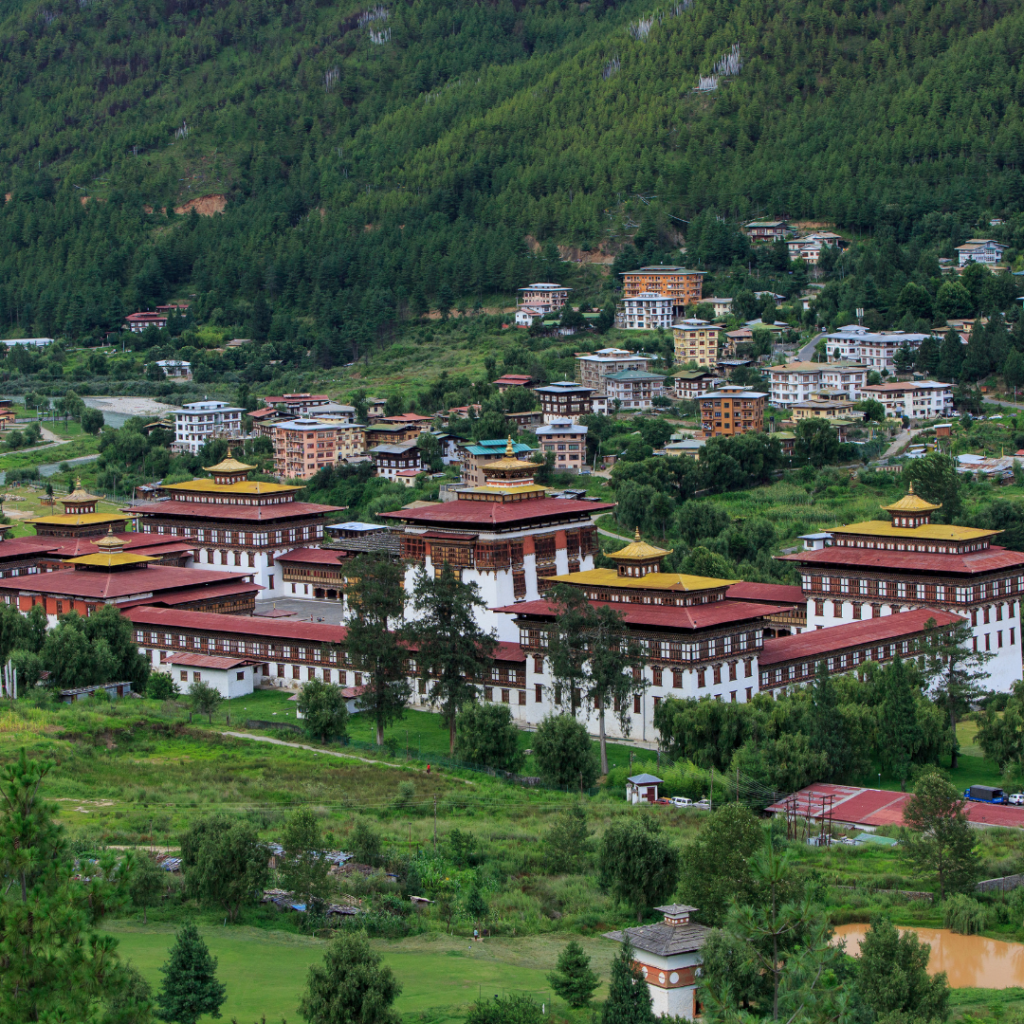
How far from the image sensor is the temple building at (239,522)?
8925cm

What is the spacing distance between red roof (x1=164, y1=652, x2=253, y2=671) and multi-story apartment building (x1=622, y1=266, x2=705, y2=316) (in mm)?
81976

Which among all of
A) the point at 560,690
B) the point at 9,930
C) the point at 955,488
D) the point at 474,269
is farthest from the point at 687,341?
the point at 9,930

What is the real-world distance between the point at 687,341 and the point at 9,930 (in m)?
111

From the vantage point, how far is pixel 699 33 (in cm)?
19225

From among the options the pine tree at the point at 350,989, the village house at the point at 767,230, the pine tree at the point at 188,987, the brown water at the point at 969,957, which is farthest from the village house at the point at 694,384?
the pine tree at the point at 350,989

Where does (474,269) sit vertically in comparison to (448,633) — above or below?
above

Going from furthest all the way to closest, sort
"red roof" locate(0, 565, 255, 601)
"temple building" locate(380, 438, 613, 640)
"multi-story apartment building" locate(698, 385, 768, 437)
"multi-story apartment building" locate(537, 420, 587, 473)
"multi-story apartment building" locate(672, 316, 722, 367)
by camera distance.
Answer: "multi-story apartment building" locate(672, 316, 722, 367)
"multi-story apartment building" locate(698, 385, 768, 437)
"multi-story apartment building" locate(537, 420, 587, 473)
"red roof" locate(0, 565, 255, 601)
"temple building" locate(380, 438, 613, 640)

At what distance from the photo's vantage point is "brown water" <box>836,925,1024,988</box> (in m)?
39.3

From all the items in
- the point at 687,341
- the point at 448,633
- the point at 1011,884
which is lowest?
the point at 1011,884

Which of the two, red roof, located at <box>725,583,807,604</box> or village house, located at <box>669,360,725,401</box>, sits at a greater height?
village house, located at <box>669,360,725,401</box>

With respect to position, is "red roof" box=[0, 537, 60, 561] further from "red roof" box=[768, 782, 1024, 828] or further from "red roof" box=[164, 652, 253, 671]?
"red roof" box=[768, 782, 1024, 828]

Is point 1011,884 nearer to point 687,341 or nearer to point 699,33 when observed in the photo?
point 687,341

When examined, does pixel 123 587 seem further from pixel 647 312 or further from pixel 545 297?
pixel 545 297

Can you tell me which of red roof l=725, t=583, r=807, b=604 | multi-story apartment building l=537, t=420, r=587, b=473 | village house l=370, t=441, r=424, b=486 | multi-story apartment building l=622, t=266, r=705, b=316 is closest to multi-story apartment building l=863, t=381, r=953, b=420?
multi-story apartment building l=537, t=420, r=587, b=473
